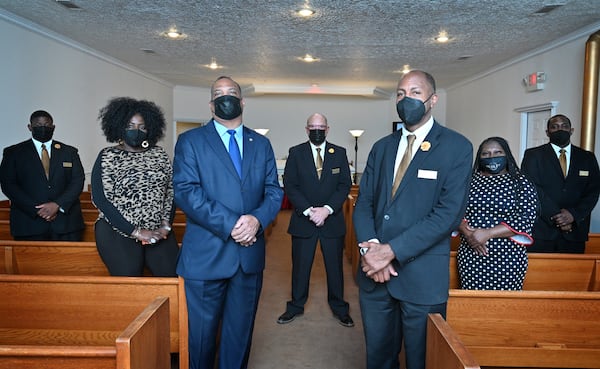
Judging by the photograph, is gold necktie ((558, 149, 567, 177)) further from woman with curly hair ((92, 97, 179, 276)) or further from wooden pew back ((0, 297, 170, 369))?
wooden pew back ((0, 297, 170, 369))

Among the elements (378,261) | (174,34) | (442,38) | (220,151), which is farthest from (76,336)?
(442,38)

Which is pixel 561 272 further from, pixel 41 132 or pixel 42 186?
pixel 41 132

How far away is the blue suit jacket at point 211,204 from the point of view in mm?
1974

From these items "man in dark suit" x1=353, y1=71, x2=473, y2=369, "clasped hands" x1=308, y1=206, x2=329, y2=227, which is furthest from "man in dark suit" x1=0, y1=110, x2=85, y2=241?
"man in dark suit" x1=353, y1=71, x2=473, y2=369

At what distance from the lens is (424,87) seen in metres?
1.84

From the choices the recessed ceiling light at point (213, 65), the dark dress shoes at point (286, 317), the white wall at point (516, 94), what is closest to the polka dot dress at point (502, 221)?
the dark dress shoes at point (286, 317)

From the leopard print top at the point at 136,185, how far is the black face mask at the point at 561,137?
3.06 meters

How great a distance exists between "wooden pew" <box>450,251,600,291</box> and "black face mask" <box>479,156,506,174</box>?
0.52 m

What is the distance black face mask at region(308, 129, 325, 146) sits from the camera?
345 cm

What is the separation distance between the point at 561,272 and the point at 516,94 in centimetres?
505

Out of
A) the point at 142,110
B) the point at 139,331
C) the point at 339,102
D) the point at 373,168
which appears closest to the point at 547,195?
the point at 373,168

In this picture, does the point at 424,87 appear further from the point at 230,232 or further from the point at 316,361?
the point at 316,361

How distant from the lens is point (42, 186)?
3.36 m

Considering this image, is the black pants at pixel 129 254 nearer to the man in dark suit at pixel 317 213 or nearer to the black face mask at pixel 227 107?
the black face mask at pixel 227 107
